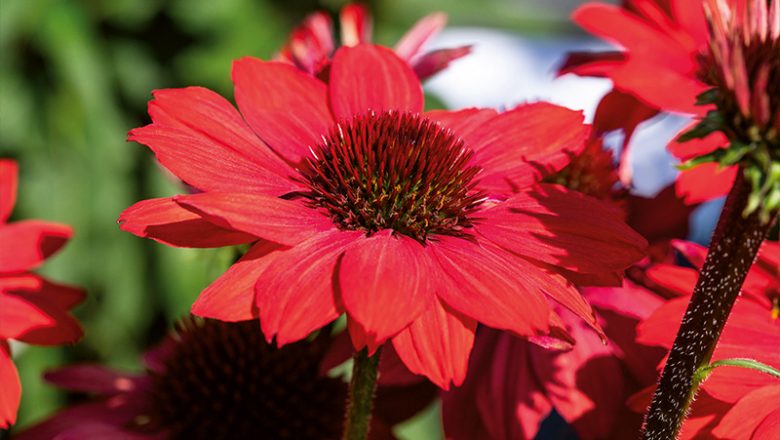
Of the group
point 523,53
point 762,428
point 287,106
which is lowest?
point 523,53

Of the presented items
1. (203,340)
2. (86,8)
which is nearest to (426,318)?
(203,340)

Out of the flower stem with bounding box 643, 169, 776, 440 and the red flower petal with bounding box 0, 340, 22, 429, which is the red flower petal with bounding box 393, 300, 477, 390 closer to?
the flower stem with bounding box 643, 169, 776, 440

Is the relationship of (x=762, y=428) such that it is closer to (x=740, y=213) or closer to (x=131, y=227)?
(x=740, y=213)

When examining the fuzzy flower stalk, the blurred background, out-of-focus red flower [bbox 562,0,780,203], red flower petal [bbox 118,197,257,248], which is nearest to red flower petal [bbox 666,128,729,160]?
out-of-focus red flower [bbox 562,0,780,203]

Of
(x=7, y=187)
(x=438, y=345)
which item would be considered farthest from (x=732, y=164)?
(x=7, y=187)

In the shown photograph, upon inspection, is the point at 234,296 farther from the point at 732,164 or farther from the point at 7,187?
the point at 7,187

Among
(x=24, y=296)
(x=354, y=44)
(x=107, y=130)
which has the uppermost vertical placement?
(x=354, y=44)
